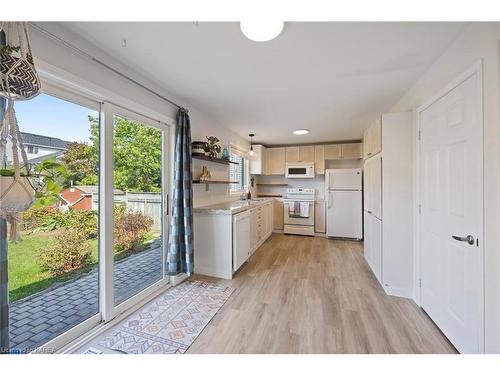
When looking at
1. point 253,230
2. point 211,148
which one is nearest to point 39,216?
point 211,148

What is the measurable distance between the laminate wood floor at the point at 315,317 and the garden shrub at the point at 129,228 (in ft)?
3.37

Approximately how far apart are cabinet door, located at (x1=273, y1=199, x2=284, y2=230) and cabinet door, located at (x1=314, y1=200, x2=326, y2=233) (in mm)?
835

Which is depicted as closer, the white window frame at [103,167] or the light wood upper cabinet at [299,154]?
the white window frame at [103,167]

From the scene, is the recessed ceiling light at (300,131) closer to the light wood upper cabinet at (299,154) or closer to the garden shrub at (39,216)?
the light wood upper cabinet at (299,154)

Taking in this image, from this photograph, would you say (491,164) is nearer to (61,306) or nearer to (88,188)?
(88,188)

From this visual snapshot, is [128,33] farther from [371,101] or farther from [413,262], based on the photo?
[413,262]

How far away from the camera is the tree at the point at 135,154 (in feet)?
6.46

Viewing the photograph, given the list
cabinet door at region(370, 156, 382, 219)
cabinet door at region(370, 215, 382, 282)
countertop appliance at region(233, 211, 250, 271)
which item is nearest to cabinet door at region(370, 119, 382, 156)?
cabinet door at region(370, 156, 382, 219)

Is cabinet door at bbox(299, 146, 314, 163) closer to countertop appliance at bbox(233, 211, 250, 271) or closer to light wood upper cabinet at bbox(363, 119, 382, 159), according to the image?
light wood upper cabinet at bbox(363, 119, 382, 159)

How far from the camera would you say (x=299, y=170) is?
538cm

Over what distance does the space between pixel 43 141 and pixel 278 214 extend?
15.4ft

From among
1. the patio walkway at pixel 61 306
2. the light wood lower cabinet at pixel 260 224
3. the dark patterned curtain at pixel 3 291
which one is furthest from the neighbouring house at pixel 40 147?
the light wood lower cabinet at pixel 260 224

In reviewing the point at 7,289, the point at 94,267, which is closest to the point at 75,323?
the point at 94,267

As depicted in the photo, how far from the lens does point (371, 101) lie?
2.80 metres
